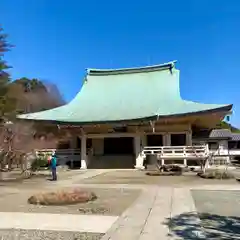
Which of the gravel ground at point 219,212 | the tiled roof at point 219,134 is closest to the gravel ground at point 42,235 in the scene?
the gravel ground at point 219,212

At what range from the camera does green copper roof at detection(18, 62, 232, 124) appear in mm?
25688

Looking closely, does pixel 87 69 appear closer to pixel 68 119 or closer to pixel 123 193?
pixel 68 119

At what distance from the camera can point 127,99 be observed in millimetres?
30281

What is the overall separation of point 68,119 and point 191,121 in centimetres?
976

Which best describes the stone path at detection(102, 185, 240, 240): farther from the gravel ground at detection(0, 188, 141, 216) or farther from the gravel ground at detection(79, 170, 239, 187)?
the gravel ground at detection(79, 170, 239, 187)

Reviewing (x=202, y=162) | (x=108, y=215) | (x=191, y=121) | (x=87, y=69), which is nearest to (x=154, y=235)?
(x=108, y=215)

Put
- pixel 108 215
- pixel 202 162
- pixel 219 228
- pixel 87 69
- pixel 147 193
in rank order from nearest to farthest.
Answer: pixel 219 228 < pixel 108 215 < pixel 147 193 < pixel 202 162 < pixel 87 69

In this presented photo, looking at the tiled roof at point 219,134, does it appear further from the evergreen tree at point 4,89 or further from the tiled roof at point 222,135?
the evergreen tree at point 4,89

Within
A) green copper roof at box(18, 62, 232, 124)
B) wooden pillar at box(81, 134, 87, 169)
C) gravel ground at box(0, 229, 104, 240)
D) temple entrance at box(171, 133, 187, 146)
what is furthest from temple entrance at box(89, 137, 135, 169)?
gravel ground at box(0, 229, 104, 240)

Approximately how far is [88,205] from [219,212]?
137 inches

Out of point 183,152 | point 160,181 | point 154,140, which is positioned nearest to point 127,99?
point 154,140

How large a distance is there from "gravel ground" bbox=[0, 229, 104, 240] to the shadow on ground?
152cm

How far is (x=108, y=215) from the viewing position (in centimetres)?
784

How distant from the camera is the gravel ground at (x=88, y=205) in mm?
8414
